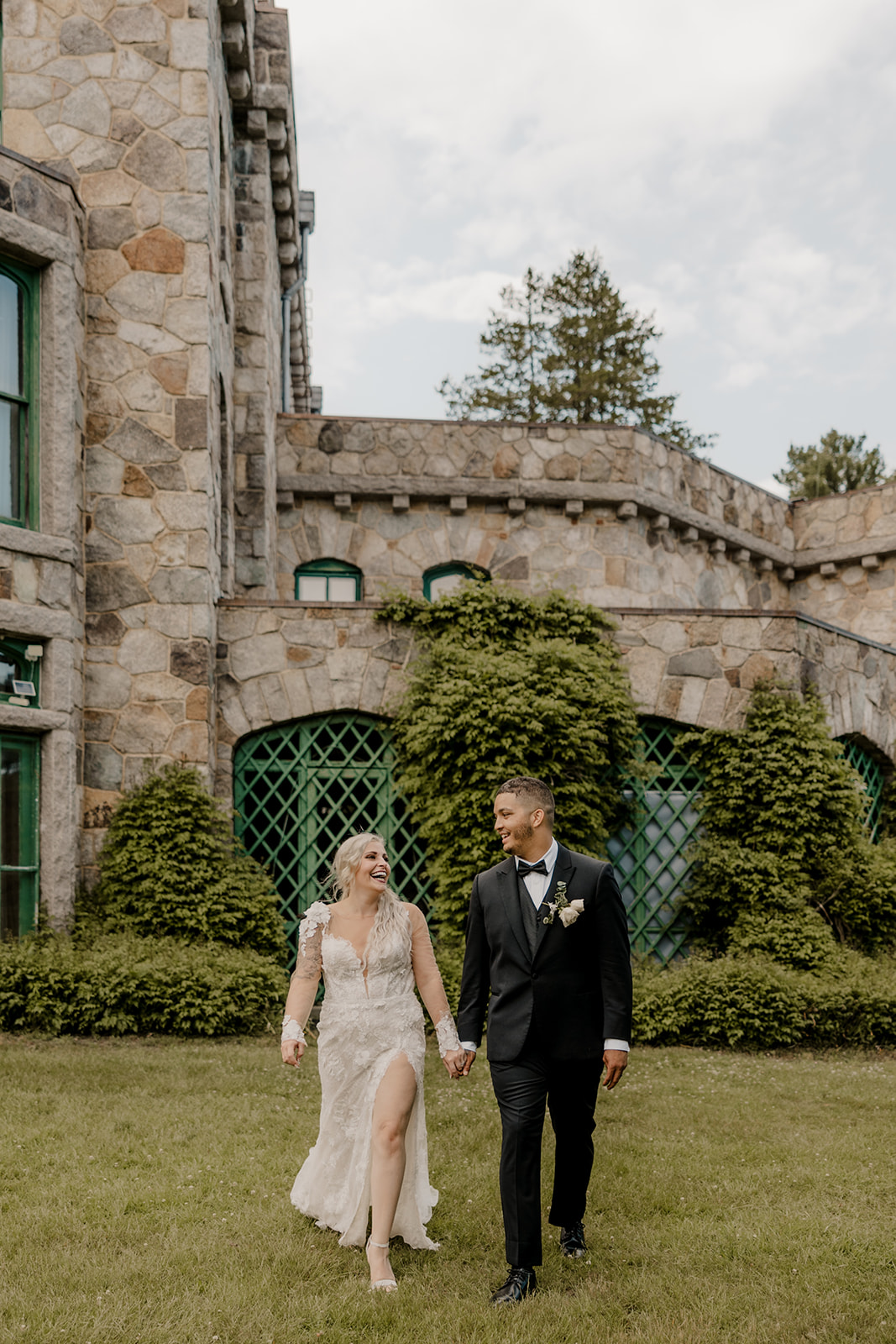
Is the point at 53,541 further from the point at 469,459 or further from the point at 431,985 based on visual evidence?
the point at 469,459

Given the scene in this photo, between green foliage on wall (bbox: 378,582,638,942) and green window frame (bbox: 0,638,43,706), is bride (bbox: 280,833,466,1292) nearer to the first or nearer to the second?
green foliage on wall (bbox: 378,582,638,942)

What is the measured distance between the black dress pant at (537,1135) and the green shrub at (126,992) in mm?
4595

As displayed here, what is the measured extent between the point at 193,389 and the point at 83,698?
2880 mm

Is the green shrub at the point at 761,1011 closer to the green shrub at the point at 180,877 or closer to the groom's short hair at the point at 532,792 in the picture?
the green shrub at the point at 180,877

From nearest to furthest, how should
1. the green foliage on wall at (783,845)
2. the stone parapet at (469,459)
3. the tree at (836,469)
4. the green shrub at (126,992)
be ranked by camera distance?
the green shrub at (126,992)
the green foliage on wall at (783,845)
the stone parapet at (469,459)
the tree at (836,469)

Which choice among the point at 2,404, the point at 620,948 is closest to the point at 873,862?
the point at 620,948

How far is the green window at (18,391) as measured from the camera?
965 centimetres

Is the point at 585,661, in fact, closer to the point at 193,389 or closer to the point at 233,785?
the point at 233,785

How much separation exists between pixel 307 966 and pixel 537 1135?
118 centimetres

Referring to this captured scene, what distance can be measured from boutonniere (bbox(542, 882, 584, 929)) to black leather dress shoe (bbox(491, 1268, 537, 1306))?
1241mm

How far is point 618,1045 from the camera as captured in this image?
176 inches

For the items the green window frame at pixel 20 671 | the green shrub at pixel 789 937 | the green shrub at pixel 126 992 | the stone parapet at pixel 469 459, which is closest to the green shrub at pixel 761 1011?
the green shrub at pixel 789 937

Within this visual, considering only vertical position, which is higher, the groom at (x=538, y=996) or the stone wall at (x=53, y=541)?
the stone wall at (x=53, y=541)

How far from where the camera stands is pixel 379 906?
16.5ft
